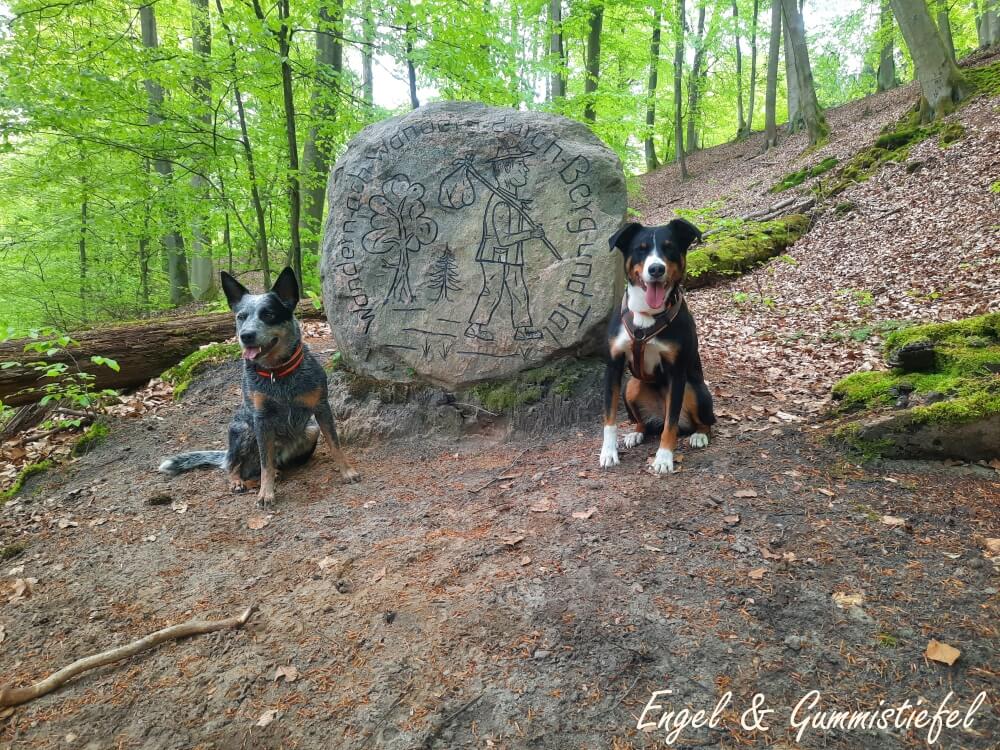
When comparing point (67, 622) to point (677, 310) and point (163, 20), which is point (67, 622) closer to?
point (677, 310)

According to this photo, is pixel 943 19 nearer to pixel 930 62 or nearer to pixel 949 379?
pixel 930 62

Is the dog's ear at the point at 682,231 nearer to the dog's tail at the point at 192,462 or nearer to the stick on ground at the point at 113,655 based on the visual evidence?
the stick on ground at the point at 113,655

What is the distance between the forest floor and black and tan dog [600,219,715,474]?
0.85 ft

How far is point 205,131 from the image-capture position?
23.5ft

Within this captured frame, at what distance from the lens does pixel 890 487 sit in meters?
2.92

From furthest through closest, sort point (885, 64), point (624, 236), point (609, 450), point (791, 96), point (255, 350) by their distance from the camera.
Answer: point (885, 64) < point (791, 96) < point (609, 450) < point (255, 350) < point (624, 236)

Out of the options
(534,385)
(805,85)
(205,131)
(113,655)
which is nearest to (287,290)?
(534,385)

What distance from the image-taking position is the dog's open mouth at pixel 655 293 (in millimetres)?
3285

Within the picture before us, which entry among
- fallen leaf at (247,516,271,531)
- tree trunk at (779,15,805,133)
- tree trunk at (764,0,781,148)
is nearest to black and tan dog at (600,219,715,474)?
fallen leaf at (247,516,271,531)

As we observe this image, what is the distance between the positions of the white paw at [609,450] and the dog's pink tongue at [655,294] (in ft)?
3.09

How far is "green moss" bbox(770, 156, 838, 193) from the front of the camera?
1173 centimetres

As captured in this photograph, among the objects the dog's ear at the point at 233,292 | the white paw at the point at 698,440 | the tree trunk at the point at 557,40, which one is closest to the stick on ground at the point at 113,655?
the dog's ear at the point at 233,292

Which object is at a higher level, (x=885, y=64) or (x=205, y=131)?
(x=885, y=64)

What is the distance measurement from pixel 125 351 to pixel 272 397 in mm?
3965
